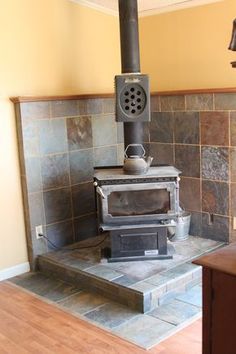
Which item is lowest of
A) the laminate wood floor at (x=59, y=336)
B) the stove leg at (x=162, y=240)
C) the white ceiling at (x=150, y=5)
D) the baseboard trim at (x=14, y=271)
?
the laminate wood floor at (x=59, y=336)

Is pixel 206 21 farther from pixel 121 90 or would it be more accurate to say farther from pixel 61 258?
pixel 61 258

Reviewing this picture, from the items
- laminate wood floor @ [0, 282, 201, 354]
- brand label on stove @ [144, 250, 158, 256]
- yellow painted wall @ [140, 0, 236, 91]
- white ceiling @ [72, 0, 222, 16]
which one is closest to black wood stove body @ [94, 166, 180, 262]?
brand label on stove @ [144, 250, 158, 256]

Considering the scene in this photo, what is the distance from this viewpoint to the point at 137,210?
3.46 meters

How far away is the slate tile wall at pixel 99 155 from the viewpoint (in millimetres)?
3705

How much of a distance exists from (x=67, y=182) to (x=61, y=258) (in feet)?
2.32

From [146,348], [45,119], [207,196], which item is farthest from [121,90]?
[146,348]

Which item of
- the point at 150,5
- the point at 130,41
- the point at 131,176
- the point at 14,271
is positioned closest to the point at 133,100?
the point at 130,41

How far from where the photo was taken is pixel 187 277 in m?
3.24

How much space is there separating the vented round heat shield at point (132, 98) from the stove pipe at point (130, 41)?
0.29 feet

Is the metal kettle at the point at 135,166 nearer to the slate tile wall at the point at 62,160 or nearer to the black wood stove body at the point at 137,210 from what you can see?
the black wood stove body at the point at 137,210

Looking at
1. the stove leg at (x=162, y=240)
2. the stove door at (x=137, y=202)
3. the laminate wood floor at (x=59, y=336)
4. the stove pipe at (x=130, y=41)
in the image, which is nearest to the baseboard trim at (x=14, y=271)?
the laminate wood floor at (x=59, y=336)

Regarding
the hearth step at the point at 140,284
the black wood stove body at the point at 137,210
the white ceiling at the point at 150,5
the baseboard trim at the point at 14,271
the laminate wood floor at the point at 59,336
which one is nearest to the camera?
the laminate wood floor at the point at 59,336

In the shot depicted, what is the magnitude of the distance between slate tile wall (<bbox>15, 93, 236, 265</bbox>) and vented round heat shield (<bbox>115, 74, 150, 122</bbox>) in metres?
0.60

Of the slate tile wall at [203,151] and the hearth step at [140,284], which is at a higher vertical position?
the slate tile wall at [203,151]
